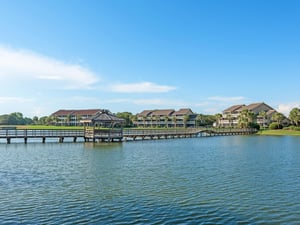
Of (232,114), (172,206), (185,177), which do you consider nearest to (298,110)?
(232,114)

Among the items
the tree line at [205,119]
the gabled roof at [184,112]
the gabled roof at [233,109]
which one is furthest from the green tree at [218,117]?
the gabled roof at [184,112]

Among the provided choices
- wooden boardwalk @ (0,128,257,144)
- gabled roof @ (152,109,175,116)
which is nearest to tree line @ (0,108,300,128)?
wooden boardwalk @ (0,128,257,144)

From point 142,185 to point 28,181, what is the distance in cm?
673

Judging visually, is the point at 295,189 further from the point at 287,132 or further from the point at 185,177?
the point at 287,132

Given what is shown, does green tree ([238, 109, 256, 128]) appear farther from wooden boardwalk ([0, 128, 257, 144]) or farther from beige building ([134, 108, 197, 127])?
beige building ([134, 108, 197, 127])

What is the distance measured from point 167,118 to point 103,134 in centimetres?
10543

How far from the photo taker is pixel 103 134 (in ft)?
175

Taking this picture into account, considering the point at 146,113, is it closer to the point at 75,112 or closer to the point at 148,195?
the point at 75,112

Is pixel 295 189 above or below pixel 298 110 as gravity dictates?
below

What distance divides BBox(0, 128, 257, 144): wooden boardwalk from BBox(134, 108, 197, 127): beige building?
58074 mm

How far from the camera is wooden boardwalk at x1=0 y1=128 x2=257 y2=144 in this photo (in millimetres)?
52406

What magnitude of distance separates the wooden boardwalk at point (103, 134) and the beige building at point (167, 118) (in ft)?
191

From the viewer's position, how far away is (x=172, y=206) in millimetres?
13742

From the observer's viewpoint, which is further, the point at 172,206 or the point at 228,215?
the point at 172,206
